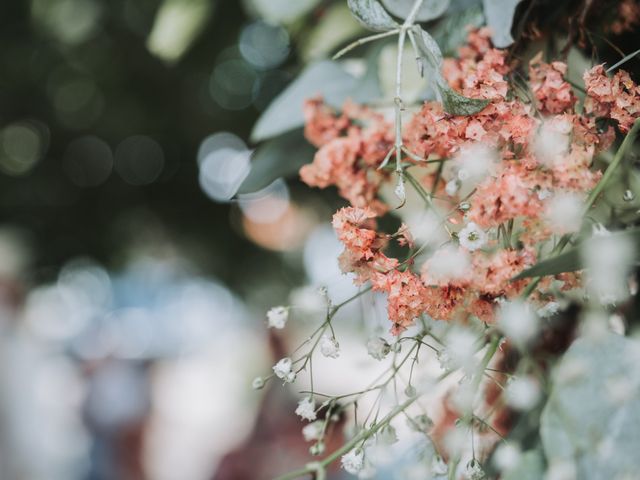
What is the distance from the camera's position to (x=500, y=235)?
38cm

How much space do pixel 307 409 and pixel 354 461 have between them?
5cm

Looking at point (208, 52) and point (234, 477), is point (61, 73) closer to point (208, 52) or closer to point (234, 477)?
point (208, 52)

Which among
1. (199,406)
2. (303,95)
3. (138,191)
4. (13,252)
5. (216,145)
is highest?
(303,95)

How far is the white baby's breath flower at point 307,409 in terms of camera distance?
1.33 ft

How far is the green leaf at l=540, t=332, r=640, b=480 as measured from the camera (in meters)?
0.31

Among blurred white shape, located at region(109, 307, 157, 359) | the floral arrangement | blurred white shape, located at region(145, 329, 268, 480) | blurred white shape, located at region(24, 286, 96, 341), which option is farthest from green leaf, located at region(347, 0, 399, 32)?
blurred white shape, located at region(24, 286, 96, 341)

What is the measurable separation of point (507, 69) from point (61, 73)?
151 cm

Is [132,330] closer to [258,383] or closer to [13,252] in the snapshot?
[13,252]

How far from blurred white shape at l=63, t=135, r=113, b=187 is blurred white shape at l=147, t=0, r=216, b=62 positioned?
127 centimetres

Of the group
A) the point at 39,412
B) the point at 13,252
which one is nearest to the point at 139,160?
the point at 13,252

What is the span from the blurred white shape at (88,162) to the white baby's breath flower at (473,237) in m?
1.72

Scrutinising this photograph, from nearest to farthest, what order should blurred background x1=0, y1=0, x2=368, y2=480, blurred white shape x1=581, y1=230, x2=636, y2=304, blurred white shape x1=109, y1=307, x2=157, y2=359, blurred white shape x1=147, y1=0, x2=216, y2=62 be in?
blurred white shape x1=581, y1=230, x2=636, y2=304
blurred white shape x1=147, y1=0, x2=216, y2=62
blurred background x1=0, y1=0, x2=368, y2=480
blurred white shape x1=109, y1=307, x2=157, y2=359

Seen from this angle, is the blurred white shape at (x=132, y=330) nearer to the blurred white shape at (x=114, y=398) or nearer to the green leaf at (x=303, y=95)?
the blurred white shape at (x=114, y=398)

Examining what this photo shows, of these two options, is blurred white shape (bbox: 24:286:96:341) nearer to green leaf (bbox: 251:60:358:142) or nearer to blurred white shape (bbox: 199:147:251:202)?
blurred white shape (bbox: 199:147:251:202)
